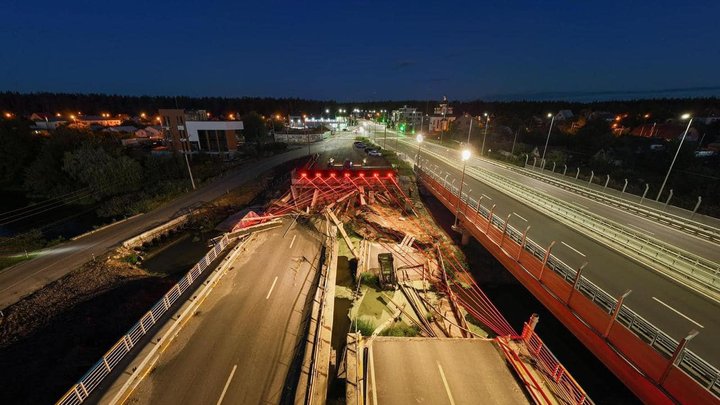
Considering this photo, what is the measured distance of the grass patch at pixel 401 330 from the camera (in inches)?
723

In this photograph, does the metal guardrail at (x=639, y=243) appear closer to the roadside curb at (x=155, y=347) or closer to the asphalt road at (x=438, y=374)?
the asphalt road at (x=438, y=374)

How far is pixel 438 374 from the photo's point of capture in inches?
523

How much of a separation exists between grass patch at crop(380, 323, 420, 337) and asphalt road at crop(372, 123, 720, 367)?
10682 mm

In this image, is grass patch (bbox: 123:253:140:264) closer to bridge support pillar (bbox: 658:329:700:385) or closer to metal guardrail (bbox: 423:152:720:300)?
metal guardrail (bbox: 423:152:720:300)

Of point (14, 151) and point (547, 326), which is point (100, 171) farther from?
point (547, 326)

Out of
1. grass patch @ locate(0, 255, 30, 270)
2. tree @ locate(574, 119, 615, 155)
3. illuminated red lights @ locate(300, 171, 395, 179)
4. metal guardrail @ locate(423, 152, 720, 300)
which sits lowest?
grass patch @ locate(0, 255, 30, 270)

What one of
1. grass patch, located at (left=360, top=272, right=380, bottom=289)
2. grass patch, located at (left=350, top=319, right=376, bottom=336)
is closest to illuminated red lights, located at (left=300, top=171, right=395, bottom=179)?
grass patch, located at (left=360, top=272, right=380, bottom=289)

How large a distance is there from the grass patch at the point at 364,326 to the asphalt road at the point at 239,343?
14.0 ft

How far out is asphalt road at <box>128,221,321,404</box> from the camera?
12078 millimetres

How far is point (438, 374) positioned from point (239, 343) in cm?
1025

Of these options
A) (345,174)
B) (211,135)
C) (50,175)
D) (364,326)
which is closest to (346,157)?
(345,174)

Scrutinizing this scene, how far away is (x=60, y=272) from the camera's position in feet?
76.8

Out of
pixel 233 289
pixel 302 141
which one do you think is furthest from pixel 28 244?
pixel 302 141

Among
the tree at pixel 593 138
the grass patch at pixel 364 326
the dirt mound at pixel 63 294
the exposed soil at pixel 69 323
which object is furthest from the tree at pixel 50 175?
the tree at pixel 593 138
